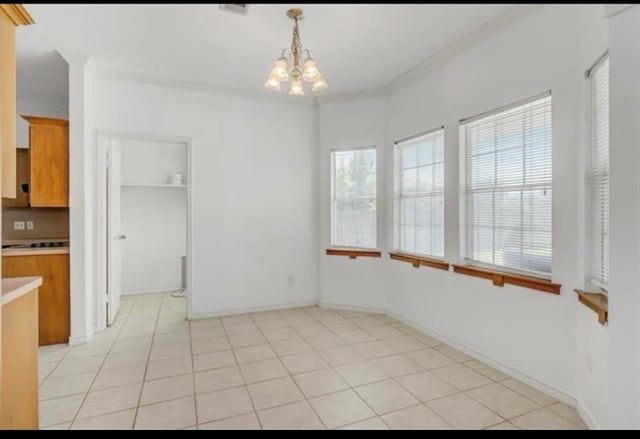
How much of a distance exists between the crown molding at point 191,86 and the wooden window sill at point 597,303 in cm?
365

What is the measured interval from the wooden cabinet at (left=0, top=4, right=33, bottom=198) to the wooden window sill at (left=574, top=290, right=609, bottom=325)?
328 cm

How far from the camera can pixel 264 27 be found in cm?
289

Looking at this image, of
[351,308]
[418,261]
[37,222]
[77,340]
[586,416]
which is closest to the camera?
[586,416]

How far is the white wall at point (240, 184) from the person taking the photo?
3.97 meters

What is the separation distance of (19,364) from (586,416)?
127 inches

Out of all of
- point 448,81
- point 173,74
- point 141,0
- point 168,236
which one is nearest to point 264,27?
point 173,74

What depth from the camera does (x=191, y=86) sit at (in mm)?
4066

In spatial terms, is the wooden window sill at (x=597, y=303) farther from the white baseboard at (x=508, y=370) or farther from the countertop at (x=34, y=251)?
the countertop at (x=34, y=251)

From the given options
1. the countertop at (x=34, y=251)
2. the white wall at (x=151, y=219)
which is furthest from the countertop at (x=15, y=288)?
the white wall at (x=151, y=219)

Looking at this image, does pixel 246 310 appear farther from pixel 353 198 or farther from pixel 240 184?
pixel 353 198

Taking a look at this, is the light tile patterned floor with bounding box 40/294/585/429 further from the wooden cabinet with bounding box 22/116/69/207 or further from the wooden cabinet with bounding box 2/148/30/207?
the wooden cabinet with bounding box 2/148/30/207

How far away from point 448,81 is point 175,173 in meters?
4.21

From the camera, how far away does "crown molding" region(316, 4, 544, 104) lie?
8.54ft

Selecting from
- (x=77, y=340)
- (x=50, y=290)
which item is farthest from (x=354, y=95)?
(x=77, y=340)
